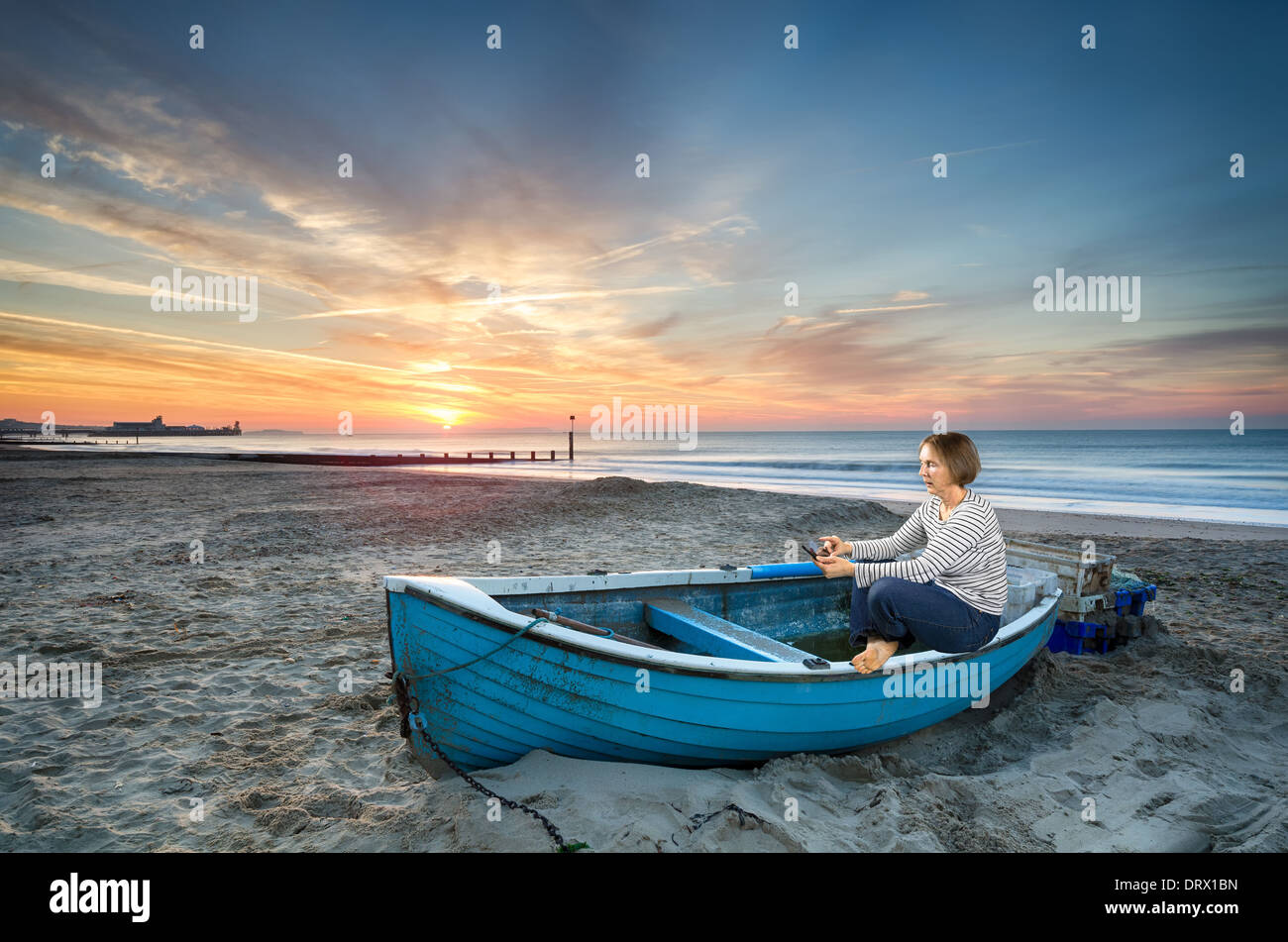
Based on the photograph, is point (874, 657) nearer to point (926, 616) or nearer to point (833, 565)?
point (926, 616)

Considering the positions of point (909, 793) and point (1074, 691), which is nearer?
point (909, 793)

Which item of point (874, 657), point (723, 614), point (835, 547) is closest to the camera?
point (874, 657)

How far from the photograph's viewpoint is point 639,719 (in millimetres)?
3576

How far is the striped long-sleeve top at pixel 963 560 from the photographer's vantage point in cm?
388

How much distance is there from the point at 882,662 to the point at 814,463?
39.6 metres

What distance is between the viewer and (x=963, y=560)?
392 cm

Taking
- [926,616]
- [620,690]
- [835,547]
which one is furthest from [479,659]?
[926,616]

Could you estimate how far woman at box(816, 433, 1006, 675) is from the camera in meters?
3.91

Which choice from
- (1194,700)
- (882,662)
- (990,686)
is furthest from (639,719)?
(1194,700)

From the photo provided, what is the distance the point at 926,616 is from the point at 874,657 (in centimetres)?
50

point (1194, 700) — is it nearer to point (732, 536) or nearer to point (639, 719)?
point (639, 719)

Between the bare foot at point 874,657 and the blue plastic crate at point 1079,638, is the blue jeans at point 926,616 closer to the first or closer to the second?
the bare foot at point 874,657

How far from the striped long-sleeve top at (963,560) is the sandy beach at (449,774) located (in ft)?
3.83

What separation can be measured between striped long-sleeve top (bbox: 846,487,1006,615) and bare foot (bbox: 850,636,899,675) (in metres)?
0.46
